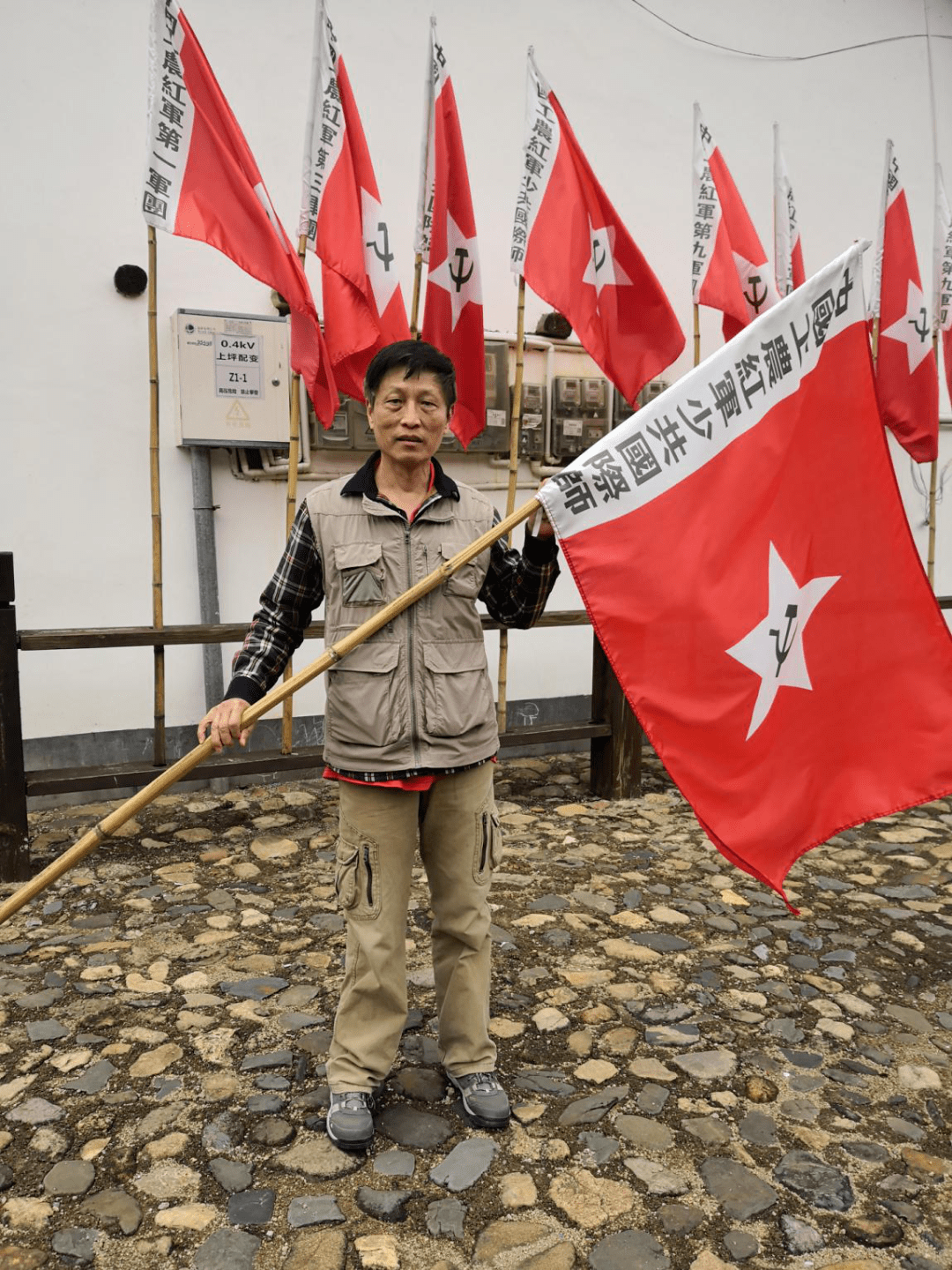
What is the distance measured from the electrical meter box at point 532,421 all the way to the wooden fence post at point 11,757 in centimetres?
340

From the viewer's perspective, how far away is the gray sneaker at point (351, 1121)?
8.73ft

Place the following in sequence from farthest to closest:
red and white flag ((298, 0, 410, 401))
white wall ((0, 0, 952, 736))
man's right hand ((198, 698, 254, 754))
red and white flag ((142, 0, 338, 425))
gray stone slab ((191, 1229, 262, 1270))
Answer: white wall ((0, 0, 952, 736)), red and white flag ((298, 0, 410, 401)), red and white flag ((142, 0, 338, 425)), man's right hand ((198, 698, 254, 754)), gray stone slab ((191, 1229, 262, 1270))

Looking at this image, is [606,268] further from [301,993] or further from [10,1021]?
[10,1021]

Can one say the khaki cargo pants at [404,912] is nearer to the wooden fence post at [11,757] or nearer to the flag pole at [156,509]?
the wooden fence post at [11,757]

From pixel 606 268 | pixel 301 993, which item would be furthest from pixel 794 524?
pixel 606 268

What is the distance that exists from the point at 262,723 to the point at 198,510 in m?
1.40

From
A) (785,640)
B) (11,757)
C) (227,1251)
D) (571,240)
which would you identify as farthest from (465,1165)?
(571,240)

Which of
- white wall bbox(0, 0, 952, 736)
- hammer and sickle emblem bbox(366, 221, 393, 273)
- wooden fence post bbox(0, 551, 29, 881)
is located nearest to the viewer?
wooden fence post bbox(0, 551, 29, 881)

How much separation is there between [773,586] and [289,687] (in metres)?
1.39

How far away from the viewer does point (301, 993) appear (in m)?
3.61

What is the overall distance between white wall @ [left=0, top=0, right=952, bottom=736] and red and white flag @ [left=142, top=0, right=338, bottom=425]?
4.51 feet

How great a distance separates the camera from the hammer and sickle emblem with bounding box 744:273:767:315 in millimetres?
6062

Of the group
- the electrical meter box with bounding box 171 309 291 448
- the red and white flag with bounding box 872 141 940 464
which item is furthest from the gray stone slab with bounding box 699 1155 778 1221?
the red and white flag with bounding box 872 141 940 464

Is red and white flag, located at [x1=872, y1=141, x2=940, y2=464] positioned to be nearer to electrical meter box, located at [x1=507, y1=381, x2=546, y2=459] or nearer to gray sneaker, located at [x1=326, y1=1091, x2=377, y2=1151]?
electrical meter box, located at [x1=507, y1=381, x2=546, y2=459]
